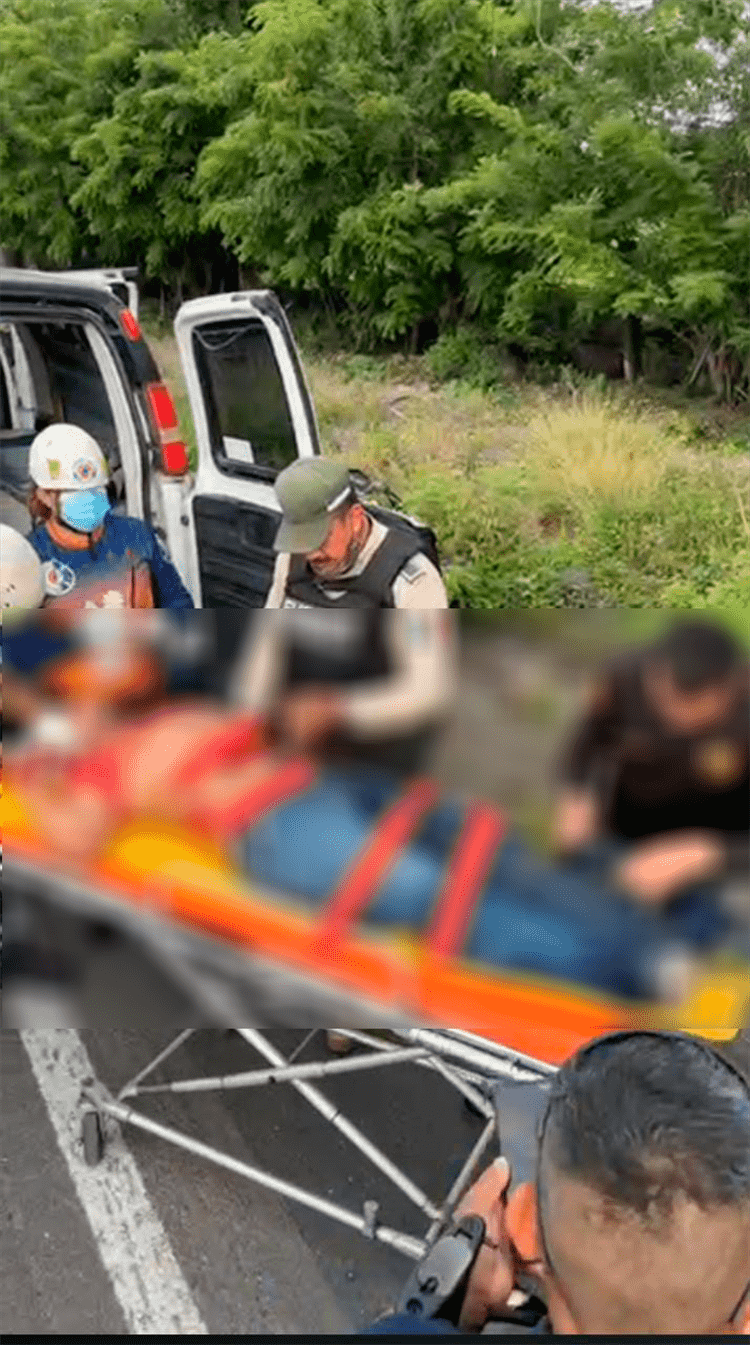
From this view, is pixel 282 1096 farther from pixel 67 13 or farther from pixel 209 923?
pixel 67 13

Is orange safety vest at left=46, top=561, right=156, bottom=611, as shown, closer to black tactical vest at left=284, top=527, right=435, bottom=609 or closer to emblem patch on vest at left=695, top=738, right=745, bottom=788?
black tactical vest at left=284, top=527, right=435, bottom=609

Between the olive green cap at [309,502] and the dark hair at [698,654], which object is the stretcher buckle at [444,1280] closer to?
the dark hair at [698,654]

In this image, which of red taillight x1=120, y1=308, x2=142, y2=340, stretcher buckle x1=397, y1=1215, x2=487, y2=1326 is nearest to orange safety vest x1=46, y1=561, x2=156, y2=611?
red taillight x1=120, y1=308, x2=142, y2=340

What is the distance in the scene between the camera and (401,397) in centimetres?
1251

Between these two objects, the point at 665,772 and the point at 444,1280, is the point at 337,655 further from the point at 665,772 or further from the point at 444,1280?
the point at 444,1280

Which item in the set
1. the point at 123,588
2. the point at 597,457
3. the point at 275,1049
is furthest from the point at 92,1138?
the point at 597,457

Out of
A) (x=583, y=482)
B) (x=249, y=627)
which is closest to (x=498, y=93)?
(x=583, y=482)

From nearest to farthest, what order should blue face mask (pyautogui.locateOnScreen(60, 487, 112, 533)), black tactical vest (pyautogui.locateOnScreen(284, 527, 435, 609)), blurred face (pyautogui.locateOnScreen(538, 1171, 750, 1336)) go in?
blurred face (pyautogui.locateOnScreen(538, 1171, 750, 1336)), black tactical vest (pyautogui.locateOnScreen(284, 527, 435, 609)), blue face mask (pyautogui.locateOnScreen(60, 487, 112, 533))

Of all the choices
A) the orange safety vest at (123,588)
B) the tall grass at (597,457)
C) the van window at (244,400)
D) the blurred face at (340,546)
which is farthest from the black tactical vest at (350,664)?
the tall grass at (597,457)

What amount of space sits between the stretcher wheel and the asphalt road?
44 mm

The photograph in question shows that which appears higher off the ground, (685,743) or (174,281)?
(685,743)

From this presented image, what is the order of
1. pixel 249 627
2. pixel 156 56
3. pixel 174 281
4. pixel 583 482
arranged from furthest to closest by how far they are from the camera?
pixel 174 281 → pixel 156 56 → pixel 583 482 → pixel 249 627

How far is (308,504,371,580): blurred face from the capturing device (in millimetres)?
2574

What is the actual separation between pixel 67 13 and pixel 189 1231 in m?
19.0
